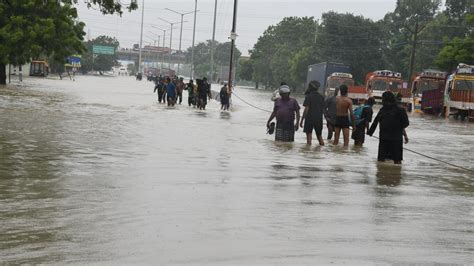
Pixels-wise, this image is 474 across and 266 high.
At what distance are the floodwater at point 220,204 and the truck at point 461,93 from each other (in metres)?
26.6

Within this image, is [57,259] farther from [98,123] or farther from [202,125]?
[202,125]

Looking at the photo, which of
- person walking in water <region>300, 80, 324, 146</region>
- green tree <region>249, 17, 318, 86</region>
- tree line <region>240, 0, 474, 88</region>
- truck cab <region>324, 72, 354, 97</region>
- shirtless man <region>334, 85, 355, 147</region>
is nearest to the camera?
shirtless man <region>334, 85, 355, 147</region>

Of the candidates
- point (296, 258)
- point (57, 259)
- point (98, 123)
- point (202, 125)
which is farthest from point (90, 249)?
point (202, 125)

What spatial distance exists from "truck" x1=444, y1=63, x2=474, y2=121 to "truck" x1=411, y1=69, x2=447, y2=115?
13.6ft

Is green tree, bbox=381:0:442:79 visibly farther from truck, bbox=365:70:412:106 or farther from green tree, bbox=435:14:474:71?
truck, bbox=365:70:412:106

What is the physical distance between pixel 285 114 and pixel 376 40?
81.5m

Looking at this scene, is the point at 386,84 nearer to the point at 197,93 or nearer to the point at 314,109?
the point at 197,93

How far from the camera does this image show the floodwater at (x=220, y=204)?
6.61m

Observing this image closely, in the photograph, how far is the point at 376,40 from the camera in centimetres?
9750

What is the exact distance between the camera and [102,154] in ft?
46.2

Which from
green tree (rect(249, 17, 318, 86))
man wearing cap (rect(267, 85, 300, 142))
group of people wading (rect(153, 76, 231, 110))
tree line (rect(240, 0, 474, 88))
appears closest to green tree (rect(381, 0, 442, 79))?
tree line (rect(240, 0, 474, 88))

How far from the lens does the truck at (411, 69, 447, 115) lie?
51.2 meters

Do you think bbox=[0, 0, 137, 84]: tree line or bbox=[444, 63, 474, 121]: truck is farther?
bbox=[0, 0, 137, 84]: tree line

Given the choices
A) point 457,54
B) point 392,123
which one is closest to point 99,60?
point 457,54
